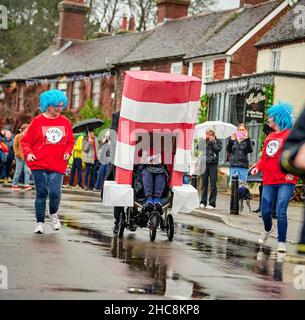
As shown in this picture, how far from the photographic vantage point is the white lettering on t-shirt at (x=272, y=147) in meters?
12.9

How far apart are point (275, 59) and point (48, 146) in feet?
80.5

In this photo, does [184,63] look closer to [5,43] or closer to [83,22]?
[83,22]

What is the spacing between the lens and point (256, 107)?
1283 inches

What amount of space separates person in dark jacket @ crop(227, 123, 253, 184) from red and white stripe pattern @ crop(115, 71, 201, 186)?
8512mm

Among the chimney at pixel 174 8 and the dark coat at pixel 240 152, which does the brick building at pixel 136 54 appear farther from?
the dark coat at pixel 240 152

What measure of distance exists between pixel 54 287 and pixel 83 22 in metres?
51.8

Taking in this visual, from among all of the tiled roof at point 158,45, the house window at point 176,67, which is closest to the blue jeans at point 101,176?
the tiled roof at point 158,45

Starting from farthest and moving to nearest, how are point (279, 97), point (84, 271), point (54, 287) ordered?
point (279, 97) → point (84, 271) → point (54, 287)

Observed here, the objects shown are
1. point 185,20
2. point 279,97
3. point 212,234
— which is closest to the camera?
point 212,234

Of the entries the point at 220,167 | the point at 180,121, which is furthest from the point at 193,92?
the point at 220,167

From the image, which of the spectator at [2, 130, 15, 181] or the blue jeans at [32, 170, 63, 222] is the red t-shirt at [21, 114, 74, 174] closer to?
the blue jeans at [32, 170, 63, 222]

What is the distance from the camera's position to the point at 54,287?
8391mm

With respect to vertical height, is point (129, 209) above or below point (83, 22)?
below

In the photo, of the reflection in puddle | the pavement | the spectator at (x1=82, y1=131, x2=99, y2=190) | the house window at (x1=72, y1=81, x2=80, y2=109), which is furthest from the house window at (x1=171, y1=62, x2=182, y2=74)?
the reflection in puddle
